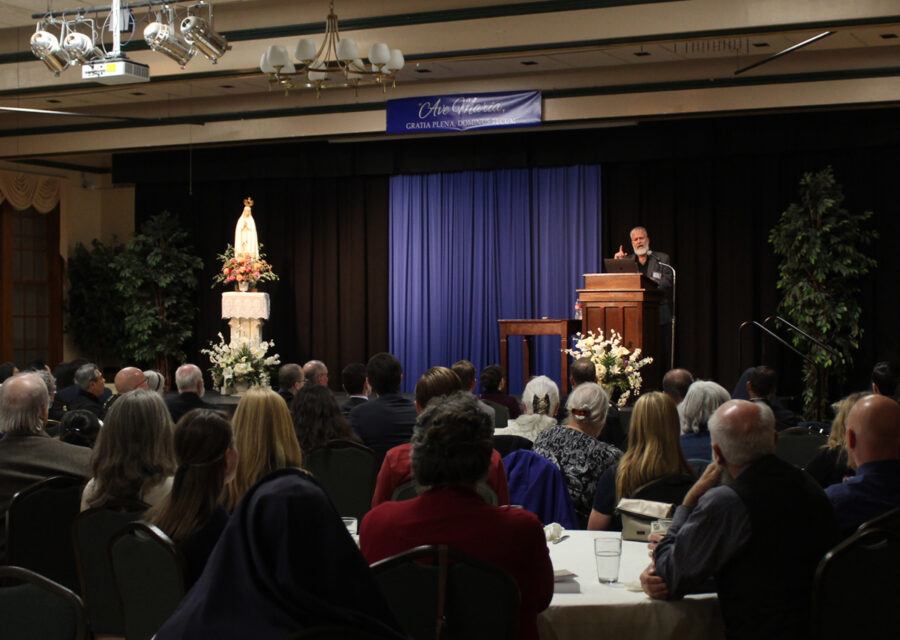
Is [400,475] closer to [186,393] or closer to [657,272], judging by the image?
[186,393]

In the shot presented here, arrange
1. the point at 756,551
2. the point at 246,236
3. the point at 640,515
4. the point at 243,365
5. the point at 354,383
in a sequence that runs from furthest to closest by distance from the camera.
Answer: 1. the point at 246,236
2. the point at 243,365
3. the point at 354,383
4. the point at 640,515
5. the point at 756,551

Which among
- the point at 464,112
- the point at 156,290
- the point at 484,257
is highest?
the point at 464,112

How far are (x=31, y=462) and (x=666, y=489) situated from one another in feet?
8.05

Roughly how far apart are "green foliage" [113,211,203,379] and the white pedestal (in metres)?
1.54

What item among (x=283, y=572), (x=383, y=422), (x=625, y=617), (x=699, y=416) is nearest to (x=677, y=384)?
(x=699, y=416)

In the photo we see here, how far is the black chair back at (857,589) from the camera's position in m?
2.54

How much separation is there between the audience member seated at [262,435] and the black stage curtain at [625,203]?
369 inches

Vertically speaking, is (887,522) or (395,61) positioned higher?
(395,61)

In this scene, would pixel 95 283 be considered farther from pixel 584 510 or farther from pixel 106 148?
pixel 584 510

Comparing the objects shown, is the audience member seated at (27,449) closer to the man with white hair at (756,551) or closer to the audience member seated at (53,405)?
the man with white hair at (756,551)

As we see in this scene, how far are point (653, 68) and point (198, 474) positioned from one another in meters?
9.89

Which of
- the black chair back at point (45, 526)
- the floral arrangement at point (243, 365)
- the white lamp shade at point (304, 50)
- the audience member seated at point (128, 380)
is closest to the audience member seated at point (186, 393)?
the audience member seated at point (128, 380)

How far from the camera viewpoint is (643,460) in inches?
143

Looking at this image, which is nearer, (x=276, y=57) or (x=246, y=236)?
(x=276, y=57)
